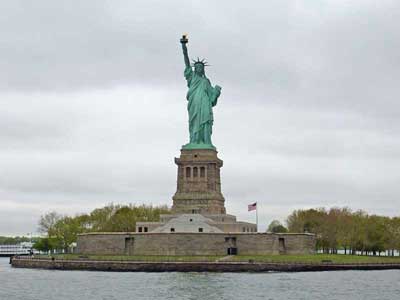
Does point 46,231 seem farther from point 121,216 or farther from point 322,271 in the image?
point 322,271

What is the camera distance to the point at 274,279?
236 feet

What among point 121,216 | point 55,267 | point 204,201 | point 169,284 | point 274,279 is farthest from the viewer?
point 121,216

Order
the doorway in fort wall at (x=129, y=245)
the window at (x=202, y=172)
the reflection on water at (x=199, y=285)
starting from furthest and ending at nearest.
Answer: the window at (x=202, y=172)
the doorway in fort wall at (x=129, y=245)
the reflection on water at (x=199, y=285)

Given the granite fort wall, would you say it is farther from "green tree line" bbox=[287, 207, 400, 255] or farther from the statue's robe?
"green tree line" bbox=[287, 207, 400, 255]

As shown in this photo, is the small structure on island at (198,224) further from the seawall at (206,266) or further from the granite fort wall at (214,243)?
the seawall at (206,266)

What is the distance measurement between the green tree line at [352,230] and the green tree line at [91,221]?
21.5m

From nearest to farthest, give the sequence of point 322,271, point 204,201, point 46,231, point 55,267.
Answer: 1. point 322,271
2. point 55,267
3. point 204,201
4. point 46,231

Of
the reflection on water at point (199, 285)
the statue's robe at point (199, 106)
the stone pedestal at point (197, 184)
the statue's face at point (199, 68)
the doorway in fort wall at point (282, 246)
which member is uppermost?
the statue's face at point (199, 68)

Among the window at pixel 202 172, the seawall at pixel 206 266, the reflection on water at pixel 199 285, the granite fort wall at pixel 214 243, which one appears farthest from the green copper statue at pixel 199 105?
the reflection on water at pixel 199 285

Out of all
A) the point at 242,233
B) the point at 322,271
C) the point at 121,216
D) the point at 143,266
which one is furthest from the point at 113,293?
the point at 121,216

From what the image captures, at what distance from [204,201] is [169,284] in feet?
109

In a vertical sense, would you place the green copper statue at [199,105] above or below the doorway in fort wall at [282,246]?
above

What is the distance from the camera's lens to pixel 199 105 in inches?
4038

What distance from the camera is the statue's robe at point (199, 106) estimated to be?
102438mm
